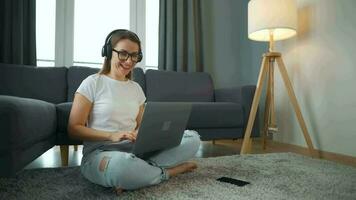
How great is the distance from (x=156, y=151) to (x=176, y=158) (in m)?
0.10

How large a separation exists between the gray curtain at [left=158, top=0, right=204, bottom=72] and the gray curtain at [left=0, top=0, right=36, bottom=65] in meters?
1.20

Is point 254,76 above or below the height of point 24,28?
below

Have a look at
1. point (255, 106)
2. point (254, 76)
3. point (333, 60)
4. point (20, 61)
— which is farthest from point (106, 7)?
point (333, 60)

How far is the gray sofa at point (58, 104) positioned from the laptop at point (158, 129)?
32 centimetres

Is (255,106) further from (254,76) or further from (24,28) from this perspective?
(24,28)

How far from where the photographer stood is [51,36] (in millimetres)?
2881

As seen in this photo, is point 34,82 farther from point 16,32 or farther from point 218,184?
point 218,184

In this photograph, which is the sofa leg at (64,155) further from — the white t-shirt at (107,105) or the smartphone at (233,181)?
the smartphone at (233,181)

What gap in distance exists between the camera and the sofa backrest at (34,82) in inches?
86.9

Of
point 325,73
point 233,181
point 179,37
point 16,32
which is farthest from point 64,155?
point 325,73

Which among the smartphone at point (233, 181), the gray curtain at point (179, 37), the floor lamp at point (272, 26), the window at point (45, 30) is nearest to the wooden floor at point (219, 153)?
the floor lamp at point (272, 26)

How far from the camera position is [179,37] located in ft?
9.87

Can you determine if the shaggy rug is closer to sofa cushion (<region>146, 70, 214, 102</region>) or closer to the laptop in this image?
the laptop

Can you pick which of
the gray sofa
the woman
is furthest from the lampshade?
the woman
